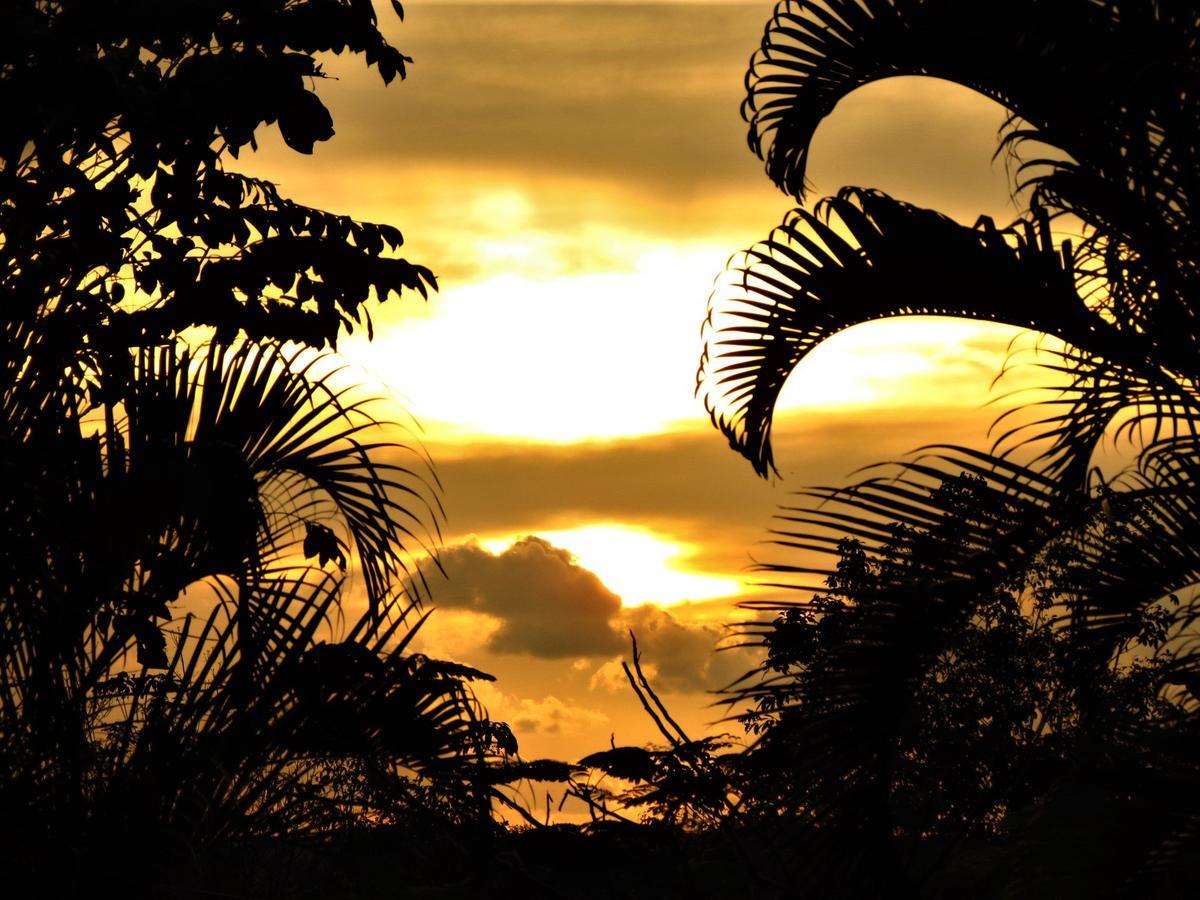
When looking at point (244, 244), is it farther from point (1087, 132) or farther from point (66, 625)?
point (1087, 132)

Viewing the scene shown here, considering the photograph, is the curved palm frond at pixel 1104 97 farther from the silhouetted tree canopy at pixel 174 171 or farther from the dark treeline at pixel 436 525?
the silhouetted tree canopy at pixel 174 171

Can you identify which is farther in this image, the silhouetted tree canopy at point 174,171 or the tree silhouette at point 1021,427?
the silhouetted tree canopy at point 174,171

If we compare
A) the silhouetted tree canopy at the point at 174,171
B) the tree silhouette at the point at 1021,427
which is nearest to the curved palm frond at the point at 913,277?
the tree silhouette at the point at 1021,427

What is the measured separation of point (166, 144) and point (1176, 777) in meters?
4.86

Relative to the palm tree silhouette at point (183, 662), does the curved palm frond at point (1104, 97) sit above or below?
above

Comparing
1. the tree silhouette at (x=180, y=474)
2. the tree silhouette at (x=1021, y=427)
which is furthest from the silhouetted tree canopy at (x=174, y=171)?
the tree silhouette at (x=1021, y=427)

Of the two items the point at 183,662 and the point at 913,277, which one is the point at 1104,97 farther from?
the point at 183,662

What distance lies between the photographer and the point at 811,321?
4336 millimetres

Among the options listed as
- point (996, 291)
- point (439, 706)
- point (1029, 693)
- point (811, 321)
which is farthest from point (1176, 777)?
point (1029, 693)

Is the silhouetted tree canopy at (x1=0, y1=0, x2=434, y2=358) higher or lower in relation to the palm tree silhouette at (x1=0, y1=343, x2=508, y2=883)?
higher

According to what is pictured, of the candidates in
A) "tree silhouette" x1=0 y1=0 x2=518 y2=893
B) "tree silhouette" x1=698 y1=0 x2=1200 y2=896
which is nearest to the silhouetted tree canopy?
"tree silhouette" x1=0 y1=0 x2=518 y2=893

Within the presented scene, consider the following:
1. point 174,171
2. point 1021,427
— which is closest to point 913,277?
point 1021,427

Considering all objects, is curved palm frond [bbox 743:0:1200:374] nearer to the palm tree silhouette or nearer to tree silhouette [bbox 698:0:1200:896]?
tree silhouette [bbox 698:0:1200:896]

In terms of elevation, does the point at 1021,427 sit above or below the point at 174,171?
below
